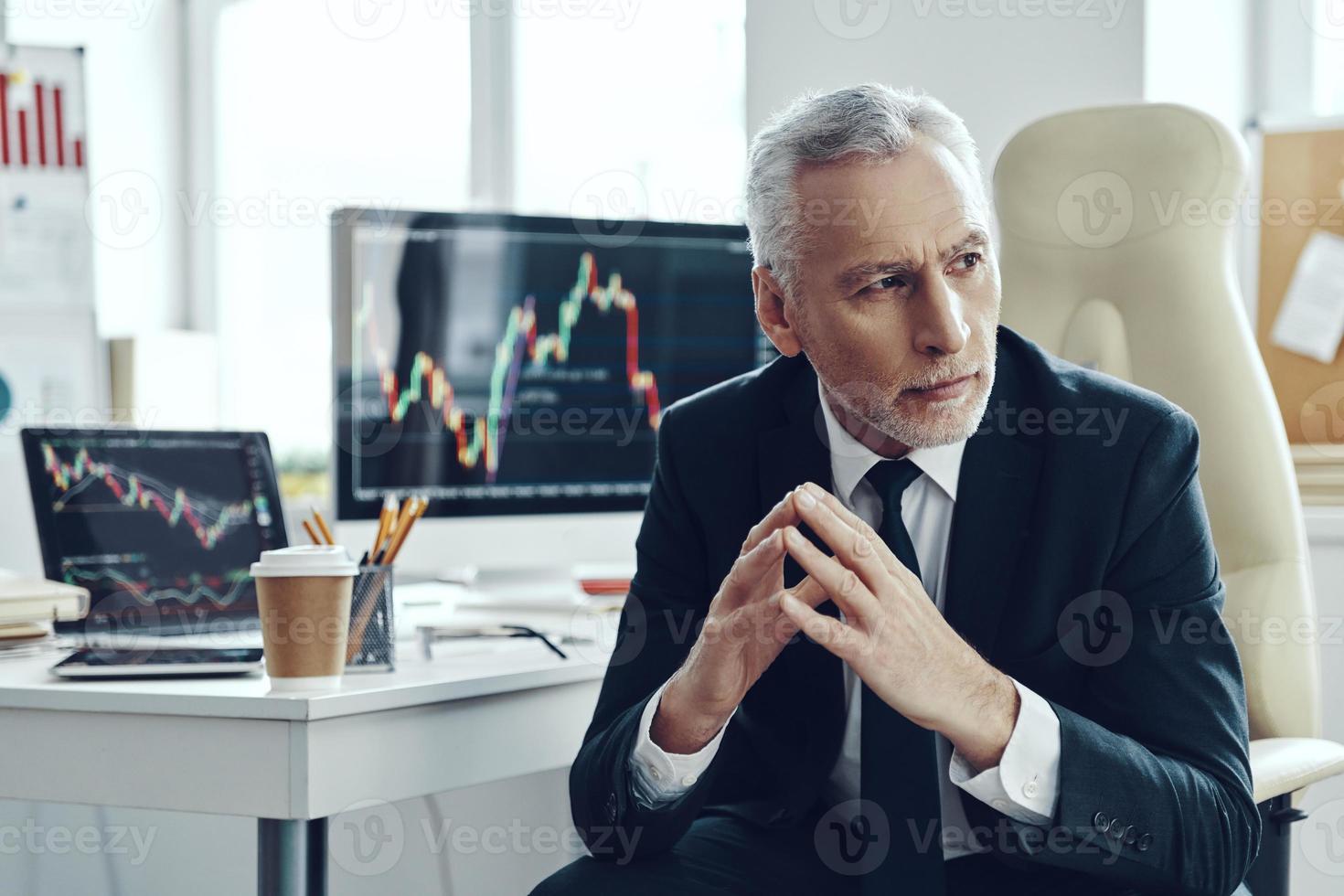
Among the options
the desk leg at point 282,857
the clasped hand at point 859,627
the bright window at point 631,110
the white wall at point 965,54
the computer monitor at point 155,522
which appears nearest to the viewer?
the clasped hand at point 859,627

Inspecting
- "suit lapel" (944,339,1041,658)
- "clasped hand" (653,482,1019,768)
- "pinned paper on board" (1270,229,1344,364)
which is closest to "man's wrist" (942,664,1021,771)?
"clasped hand" (653,482,1019,768)

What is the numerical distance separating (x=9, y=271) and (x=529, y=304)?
119 cm

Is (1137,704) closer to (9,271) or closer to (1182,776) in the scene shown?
(1182,776)

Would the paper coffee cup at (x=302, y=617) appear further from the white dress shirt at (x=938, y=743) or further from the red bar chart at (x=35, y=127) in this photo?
the red bar chart at (x=35, y=127)

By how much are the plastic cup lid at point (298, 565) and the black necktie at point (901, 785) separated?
1.59ft

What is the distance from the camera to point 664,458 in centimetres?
135

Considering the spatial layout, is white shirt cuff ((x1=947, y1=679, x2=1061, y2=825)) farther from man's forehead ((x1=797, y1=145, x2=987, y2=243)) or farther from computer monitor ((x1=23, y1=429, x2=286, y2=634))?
computer monitor ((x1=23, y1=429, x2=286, y2=634))

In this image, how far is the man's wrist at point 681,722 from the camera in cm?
111

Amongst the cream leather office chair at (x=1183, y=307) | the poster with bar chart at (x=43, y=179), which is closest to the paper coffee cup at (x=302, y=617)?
the cream leather office chair at (x=1183, y=307)

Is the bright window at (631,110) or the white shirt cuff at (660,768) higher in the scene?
the bright window at (631,110)

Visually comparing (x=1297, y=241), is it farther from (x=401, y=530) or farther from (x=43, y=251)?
(x=43, y=251)

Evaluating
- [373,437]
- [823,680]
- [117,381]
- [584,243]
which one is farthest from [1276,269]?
[117,381]

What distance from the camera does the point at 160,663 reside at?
1.30 metres

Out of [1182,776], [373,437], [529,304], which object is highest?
[529,304]
